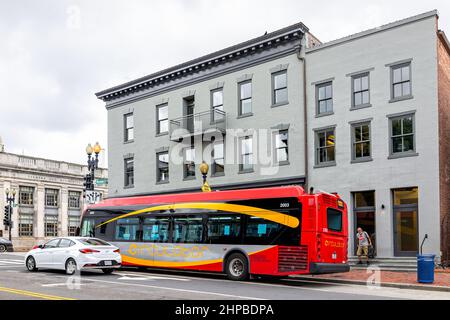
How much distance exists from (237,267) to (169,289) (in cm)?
451

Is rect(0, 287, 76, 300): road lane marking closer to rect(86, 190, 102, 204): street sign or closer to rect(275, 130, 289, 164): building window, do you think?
rect(86, 190, 102, 204): street sign

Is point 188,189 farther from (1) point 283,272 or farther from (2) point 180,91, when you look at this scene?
(1) point 283,272

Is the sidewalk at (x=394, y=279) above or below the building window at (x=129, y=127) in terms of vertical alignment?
below

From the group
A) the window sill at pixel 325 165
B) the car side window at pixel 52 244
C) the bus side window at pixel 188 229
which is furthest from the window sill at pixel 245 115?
the car side window at pixel 52 244

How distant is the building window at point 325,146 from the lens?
26.3 metres

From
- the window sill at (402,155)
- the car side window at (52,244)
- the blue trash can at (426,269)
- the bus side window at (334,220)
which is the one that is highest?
the window sill at (402,155)

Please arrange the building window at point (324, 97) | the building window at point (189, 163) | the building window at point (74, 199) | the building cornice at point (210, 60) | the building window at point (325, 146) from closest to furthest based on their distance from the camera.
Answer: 1. the building window at point (325, 146)
2. the building window at point (324, 97)
3. the building cornice at point (210, 60)
4. the building window at point (189, 163)
5. the building window at point (74, 199)

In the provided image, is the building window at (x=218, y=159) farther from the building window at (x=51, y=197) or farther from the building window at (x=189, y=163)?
the building window at (x=51, y=197)

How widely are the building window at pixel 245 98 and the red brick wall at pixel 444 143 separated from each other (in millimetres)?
9783

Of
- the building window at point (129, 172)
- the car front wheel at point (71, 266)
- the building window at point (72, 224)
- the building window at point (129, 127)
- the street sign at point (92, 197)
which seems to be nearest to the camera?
the car front wheel at point (71, 266)

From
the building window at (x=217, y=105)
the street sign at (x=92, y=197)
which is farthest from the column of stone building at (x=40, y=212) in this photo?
the street sign at (x=92, y=197)

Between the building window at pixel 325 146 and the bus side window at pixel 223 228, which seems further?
the building window at pixel 325 146

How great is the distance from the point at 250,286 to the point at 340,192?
10479 mm
